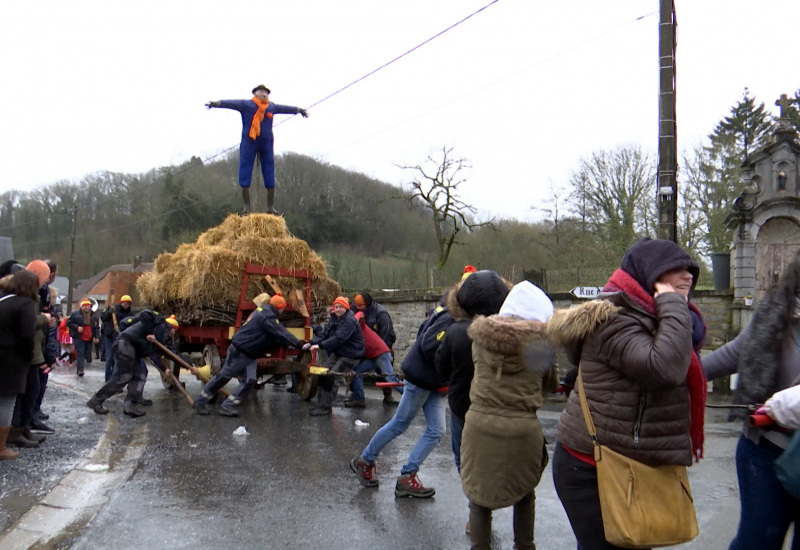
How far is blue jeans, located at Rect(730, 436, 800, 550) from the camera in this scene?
8.77ft

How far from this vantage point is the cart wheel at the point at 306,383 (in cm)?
1035

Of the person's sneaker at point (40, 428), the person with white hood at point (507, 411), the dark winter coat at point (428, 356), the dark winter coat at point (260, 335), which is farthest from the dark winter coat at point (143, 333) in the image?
the person with white hood at point (507, 411)

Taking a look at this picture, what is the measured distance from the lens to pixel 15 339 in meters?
6.20

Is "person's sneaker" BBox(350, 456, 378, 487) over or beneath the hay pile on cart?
beneath

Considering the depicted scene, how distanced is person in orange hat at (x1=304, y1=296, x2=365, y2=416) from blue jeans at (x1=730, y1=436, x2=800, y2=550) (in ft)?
23.0

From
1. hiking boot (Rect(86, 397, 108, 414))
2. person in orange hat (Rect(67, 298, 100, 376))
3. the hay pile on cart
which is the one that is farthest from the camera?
person in orange hat (Rect(67, 298, 100, 376))

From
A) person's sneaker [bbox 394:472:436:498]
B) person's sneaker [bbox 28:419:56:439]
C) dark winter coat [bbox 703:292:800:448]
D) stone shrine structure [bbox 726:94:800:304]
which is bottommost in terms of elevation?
person's sneaker [bbox 28:419:56:439]

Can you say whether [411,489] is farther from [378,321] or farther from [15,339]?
[378,321]

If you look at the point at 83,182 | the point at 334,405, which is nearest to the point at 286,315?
the point at 334,405


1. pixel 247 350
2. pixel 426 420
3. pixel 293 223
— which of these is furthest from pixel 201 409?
pixel 293 223

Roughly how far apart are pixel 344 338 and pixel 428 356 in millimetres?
4710

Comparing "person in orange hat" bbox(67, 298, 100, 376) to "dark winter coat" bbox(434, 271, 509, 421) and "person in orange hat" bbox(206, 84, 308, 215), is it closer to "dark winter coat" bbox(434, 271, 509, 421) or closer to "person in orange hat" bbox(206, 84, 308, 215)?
"person in orange hat" bbox(206, 84, 308, 215)

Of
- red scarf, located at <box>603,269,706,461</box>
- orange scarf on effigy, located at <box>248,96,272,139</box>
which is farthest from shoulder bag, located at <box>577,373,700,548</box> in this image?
orange scarf on effigy, located at <box>248,96,272,139</box>

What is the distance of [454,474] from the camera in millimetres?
6023
